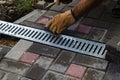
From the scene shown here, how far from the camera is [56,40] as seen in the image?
2.63 m

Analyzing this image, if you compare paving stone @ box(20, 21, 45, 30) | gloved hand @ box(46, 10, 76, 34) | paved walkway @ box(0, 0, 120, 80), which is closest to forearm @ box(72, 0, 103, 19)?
gloved hand @ box(46, 10, 76, 34)

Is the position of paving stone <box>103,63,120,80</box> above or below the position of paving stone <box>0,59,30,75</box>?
below

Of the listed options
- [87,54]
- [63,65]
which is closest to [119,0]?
[87,54]

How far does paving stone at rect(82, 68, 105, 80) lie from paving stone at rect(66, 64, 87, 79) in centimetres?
4

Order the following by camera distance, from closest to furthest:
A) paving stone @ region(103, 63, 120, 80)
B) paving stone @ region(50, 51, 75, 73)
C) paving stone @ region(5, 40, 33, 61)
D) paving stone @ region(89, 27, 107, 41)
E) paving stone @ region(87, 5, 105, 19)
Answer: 1. paving stone @ region(103, 63, 120, 80)
2. paving stone @ region(50, 51, 75, 73)
3. paving stone @ region(5, 40, 33, 61)
4. paving stone @ region(89, 27, 107, 41)
5. paving stone @ region(87, 5, 105, 19)

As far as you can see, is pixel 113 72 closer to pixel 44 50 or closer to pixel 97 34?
pixel 97 34

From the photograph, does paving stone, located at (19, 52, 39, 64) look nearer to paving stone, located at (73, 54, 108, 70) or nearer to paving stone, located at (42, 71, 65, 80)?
paving stone, located at (42, 71, 65, 80)

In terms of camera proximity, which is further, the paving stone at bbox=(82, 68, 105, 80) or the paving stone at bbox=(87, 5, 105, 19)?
the paving stone at bbox=(87, 5, 105, 19)

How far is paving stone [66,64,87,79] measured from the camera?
88.3 inches

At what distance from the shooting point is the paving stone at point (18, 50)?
2.44 meters

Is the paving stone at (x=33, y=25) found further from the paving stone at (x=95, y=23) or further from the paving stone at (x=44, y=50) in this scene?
the paving stone at (x=95, y=23)

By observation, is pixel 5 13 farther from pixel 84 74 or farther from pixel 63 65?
pixel 84 74

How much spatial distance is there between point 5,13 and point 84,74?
131 cm

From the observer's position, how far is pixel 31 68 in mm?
2312
